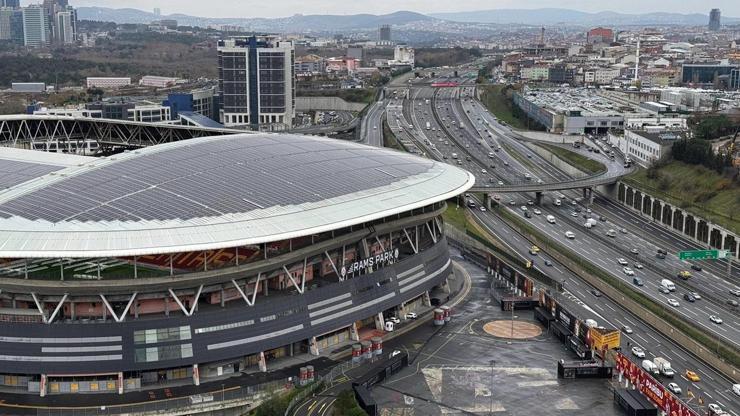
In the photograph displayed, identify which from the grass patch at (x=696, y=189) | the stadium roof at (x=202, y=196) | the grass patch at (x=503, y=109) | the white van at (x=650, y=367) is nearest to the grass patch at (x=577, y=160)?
the grass patch at (x=696, y=189)

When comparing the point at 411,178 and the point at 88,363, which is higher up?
the point at 411,178

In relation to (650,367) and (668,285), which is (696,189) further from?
(650,367)

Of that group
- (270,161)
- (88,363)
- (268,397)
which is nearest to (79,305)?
(88,363)

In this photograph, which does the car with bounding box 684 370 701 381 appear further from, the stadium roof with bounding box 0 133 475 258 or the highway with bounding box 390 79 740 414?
the stadium roof with bounding box 0 133 475 258

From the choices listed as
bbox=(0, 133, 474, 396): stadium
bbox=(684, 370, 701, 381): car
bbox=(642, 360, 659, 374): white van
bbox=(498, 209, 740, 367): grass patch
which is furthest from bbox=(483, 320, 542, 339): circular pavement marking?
bbox=(684, 370, 701, 381): car

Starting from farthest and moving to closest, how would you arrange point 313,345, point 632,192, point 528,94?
point 528,94 → point 632,192 → point 313,345

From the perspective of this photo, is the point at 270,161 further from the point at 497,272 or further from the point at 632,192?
the point at 632,192

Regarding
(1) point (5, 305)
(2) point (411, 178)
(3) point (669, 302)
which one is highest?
(2) point (411, 178)

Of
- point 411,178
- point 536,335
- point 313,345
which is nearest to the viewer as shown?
point 313,345

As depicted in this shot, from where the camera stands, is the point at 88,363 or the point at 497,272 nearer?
the point at 88,363
